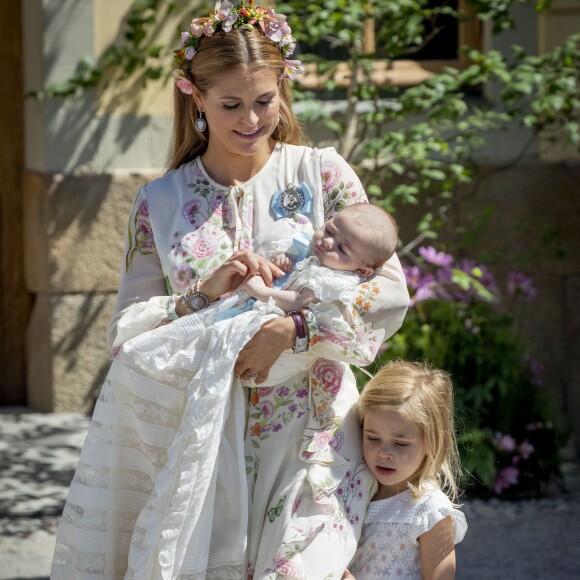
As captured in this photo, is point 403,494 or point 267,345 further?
point 403,494

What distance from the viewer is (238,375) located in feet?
8.37

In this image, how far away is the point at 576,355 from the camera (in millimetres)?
5918

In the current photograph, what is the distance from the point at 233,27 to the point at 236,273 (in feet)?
1.98

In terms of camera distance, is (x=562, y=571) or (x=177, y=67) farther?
(x=562, y=571)

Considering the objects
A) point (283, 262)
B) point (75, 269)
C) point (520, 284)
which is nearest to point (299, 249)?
point (283, 262)

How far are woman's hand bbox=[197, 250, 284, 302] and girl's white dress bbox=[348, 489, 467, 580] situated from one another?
0.63m

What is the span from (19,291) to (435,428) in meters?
4.01

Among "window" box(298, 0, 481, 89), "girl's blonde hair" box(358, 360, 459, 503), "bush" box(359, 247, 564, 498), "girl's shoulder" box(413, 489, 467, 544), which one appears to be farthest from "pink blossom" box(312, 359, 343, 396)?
"window" box(298, 0, 481, 89)

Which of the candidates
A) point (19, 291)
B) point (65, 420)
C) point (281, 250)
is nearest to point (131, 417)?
point (281, 250)

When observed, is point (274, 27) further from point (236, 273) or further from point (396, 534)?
point (396, 534)

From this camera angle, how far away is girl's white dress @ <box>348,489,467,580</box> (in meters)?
2.69

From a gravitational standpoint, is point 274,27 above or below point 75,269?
above

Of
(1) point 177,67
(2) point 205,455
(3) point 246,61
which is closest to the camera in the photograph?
(2) point 205,455

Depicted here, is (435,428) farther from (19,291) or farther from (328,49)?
(19,291)
